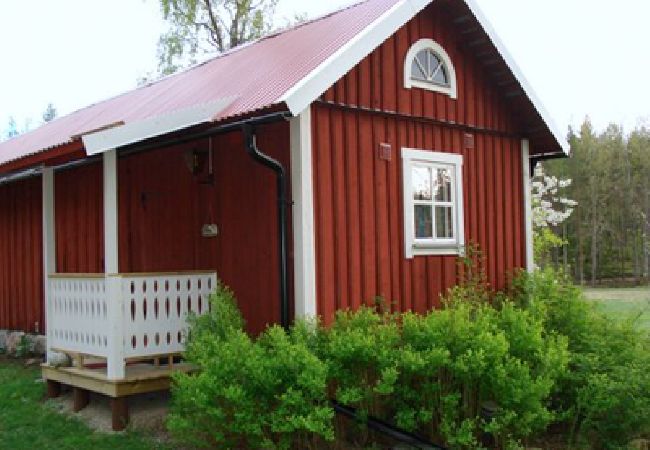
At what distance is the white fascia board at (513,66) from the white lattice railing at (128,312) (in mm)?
4673

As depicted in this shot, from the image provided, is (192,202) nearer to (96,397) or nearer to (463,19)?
(96,397)

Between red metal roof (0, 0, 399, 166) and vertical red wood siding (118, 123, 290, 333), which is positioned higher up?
red metal roof (0, 0, 399, 166)

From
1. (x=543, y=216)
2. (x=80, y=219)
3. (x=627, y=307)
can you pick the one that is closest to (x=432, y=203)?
(x=80, y=219)

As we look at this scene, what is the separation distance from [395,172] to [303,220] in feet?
5.43

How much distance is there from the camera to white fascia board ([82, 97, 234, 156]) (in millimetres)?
7363

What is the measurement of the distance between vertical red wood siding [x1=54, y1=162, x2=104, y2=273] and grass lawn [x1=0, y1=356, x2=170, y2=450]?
1.82 meters

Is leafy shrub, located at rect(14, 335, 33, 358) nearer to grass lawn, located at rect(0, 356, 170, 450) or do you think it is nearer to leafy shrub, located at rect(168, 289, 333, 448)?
grass lawn, located at rect(0, 356, 170, 450)

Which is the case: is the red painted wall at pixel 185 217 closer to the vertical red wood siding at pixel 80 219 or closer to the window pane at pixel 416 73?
the vertical red wood siding at pixel 80 219

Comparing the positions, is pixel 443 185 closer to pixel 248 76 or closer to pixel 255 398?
pixel 248 76

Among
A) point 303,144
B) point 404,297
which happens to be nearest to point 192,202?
point 303,144

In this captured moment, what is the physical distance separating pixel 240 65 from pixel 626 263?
38.8m

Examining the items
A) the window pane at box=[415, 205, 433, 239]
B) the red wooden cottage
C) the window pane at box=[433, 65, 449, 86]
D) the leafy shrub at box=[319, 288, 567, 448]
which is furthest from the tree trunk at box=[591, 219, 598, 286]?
the leafy shrub at box=[319, 288, 567, 448]

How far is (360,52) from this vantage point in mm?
7793

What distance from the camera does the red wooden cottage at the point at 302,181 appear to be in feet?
24.8
